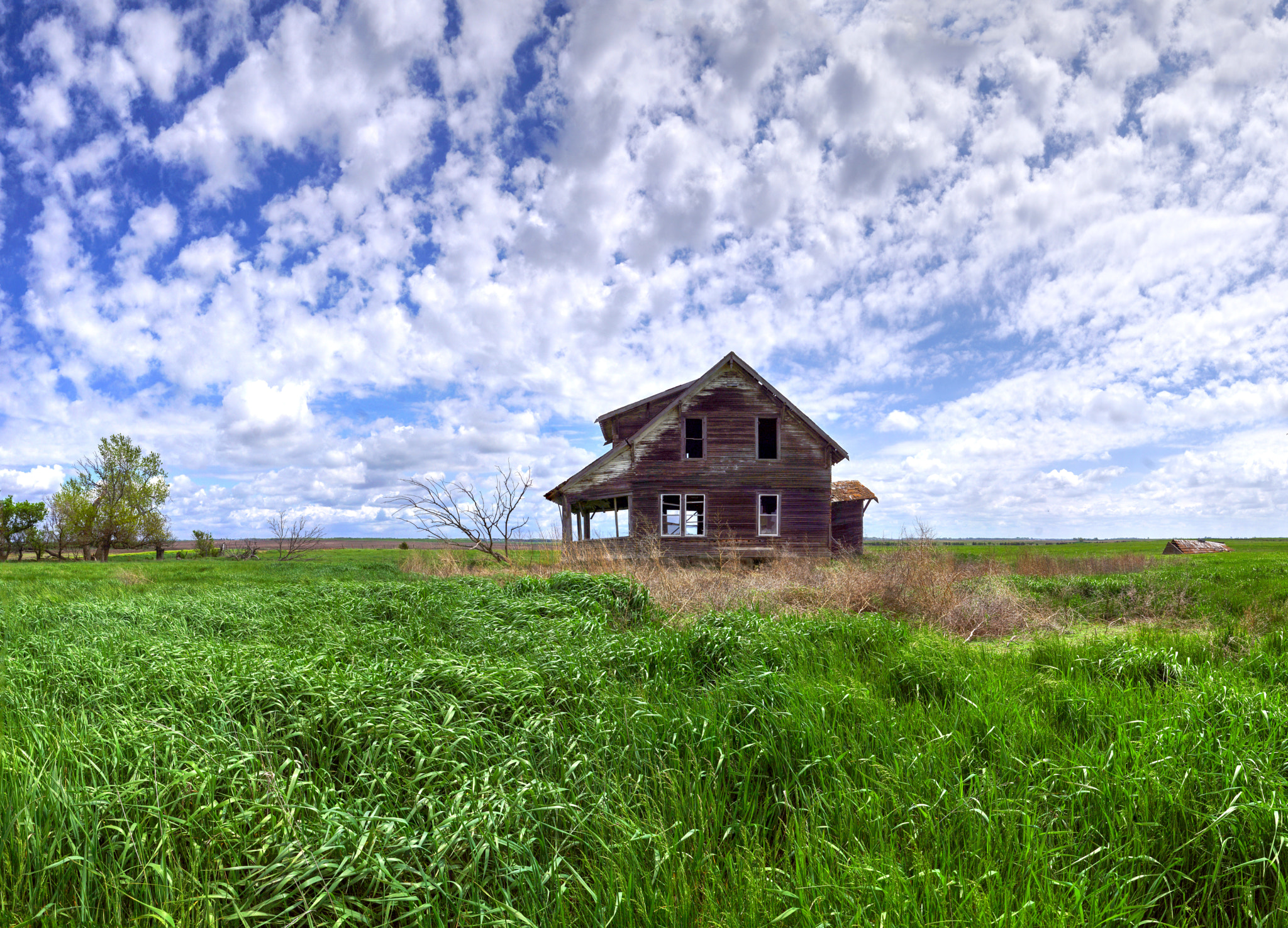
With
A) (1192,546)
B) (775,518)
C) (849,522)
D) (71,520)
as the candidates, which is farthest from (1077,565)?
(71,520)

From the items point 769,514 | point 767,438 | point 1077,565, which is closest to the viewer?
point 1077,565

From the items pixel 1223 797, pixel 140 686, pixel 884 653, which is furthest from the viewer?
pixel 884 653

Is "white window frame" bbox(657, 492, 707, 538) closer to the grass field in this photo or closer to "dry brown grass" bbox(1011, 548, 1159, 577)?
"dry brown grass" bbox(1011, 548, 1159, 577)

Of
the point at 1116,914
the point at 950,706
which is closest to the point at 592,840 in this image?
the point at 1116,914

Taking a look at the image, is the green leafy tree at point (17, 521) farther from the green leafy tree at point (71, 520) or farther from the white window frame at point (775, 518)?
the white window frame at point (775, 518)

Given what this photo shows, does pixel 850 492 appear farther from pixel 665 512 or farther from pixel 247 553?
pixel 247 553

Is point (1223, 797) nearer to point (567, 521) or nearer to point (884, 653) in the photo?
point (884, 653)

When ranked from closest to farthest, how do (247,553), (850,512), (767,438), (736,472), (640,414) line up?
(736,472), (767,438), (640,414), (850,512), (247,553)

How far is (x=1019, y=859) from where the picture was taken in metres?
2.64

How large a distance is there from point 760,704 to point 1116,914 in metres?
2.33

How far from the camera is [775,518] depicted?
2509 cm

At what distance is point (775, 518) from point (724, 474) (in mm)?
2918

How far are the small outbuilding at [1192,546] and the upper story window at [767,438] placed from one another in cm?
3956

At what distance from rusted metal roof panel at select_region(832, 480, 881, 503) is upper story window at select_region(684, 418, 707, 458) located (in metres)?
10.5
